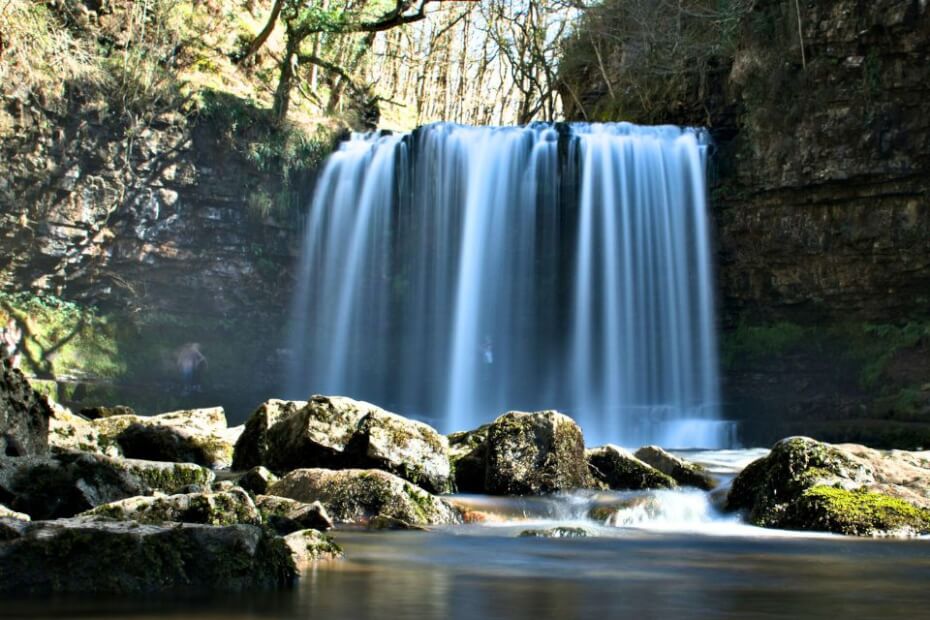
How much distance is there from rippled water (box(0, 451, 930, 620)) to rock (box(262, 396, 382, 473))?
1.59 metres

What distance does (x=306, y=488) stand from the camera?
8.02 meters

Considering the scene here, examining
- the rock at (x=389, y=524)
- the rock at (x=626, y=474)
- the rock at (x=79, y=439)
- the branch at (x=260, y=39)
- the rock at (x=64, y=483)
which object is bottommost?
the rock at (x=389, y=524)

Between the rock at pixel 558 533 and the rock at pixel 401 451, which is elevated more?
the rock at pixel 401 451

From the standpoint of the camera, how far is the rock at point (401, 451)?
9133 millimetres

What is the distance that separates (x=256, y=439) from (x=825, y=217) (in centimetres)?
1259

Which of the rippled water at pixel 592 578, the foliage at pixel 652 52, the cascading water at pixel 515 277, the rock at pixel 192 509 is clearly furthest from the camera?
the foliage at pixel 652 52

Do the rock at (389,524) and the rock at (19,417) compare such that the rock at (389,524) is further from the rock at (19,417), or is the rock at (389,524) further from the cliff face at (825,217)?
the cliff face at (825,217)

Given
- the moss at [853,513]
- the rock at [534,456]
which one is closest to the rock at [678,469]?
the rock at [534,456]

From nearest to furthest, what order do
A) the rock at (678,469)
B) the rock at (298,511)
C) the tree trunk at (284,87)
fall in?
1. the rock at (298,511)
2. the rock at (678,469)
3. the tree trunk at (284,87)

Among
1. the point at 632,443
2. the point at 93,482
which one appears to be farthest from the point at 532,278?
the point at 93,482

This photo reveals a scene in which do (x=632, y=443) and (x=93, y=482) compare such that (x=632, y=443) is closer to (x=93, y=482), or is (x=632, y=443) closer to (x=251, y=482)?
(x=251, y=482)

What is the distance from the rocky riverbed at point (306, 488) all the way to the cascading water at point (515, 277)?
870cm

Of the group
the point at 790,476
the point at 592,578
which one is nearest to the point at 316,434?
the point at 790,476

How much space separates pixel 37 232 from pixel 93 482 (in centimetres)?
1408
